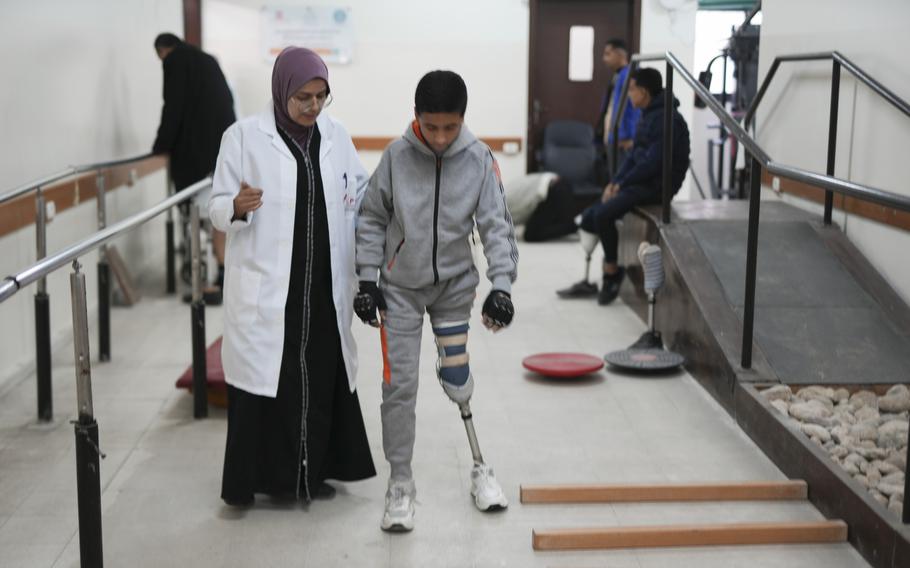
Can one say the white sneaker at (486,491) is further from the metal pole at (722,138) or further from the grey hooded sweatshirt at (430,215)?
the metal pole at (722,138)

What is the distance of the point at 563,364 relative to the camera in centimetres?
463

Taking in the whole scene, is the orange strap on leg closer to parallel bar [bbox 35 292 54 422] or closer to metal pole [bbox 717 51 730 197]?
parallel bar [bbox 35 292 54 422]

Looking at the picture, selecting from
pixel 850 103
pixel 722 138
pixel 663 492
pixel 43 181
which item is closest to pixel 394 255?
pixel 663 492

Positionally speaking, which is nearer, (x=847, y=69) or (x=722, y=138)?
(x=847, y=69)

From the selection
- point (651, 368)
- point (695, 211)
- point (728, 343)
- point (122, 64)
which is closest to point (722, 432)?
point (728, 343)

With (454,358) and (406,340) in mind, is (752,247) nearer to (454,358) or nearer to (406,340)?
(454,358)

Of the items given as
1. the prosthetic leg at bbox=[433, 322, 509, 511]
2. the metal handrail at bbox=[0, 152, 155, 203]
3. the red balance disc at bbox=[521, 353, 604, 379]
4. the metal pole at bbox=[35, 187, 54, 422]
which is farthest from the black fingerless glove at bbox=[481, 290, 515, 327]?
the metal pole at bbox=[35, 187, 54, 422]

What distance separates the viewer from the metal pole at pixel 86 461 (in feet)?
8.35

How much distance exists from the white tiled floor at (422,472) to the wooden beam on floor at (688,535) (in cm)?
3

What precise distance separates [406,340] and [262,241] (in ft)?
1.56

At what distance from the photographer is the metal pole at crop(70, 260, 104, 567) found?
254 cm

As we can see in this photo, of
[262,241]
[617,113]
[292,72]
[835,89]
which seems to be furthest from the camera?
[617,113]

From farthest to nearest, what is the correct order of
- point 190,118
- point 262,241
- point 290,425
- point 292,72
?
point 190,118, point 290,425, point 262,241, point 292,72

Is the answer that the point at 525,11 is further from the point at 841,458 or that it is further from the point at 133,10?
the point at 841,458
